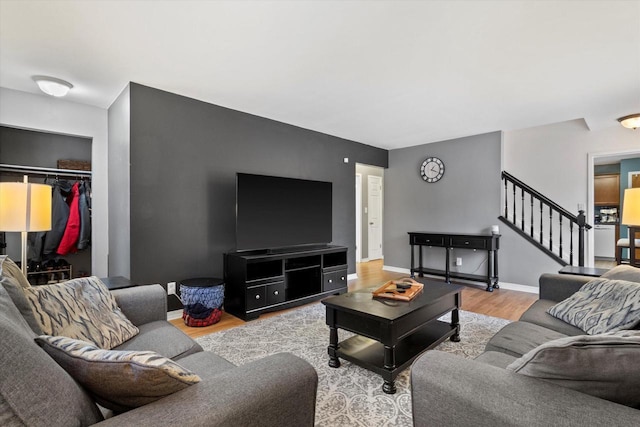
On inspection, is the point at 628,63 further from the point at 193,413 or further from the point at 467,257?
the point at 193,413

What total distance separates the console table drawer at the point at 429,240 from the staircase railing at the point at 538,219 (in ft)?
3.10

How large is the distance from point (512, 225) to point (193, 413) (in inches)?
199

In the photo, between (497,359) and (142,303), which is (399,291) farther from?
(142,303)

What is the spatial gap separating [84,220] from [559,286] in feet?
16.1

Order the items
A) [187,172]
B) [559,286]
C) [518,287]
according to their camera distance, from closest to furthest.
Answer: [559,286] < [187,172] < [518,287]

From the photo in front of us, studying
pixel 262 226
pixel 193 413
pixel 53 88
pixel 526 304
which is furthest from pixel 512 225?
pixel 53 88

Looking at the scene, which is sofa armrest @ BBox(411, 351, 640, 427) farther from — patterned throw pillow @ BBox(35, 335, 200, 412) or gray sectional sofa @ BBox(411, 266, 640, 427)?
patterned throw pillow @ BBox(35, 335, 200, 412)

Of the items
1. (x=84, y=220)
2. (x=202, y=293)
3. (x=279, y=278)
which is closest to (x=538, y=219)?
(x=279, y=278)

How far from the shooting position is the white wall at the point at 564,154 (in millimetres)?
4233

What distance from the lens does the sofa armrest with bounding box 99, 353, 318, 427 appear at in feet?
2.51

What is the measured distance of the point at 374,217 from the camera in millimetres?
7656

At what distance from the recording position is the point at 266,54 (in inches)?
101

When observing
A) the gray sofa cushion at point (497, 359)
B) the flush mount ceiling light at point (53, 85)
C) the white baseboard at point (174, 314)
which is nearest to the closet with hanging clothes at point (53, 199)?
the flush mount ceiling light at point (53, 85)

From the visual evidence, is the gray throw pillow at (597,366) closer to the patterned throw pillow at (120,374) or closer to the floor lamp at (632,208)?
the patterned throw pillow at (120,374)
